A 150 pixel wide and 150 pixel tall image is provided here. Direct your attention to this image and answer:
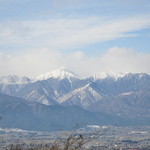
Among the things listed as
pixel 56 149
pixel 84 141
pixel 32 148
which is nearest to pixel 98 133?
pixel 84 141

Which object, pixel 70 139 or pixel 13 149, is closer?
pixel 70 139

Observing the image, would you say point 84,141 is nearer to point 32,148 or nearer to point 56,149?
point 56,149

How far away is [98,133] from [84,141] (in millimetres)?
467

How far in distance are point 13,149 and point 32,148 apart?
66 centimetres

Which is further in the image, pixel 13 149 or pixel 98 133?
pixel 13 149

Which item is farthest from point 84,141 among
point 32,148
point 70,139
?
point 32,148

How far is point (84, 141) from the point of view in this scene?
12.8 m

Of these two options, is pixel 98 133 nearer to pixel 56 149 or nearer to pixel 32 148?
pixel 56 149

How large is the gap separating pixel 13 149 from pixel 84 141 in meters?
2.44

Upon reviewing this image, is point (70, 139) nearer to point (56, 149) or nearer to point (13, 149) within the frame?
point (56, 149)

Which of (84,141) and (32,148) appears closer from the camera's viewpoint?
(84,141)

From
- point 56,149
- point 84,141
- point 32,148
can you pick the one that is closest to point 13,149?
point 32,148

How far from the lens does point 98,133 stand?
12883mm

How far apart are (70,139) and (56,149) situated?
1.83ft
